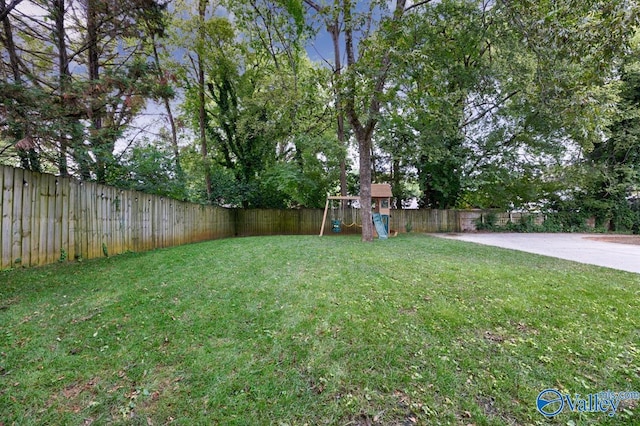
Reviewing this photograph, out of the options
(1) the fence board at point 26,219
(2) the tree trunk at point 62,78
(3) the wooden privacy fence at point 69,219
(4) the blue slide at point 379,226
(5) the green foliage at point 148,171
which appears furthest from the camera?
(4) the blue slide at point 379,226

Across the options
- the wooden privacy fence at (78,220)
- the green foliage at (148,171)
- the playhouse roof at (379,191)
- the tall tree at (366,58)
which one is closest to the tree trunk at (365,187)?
the tall tree at (366,58)

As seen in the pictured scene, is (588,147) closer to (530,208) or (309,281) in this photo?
(530,208)

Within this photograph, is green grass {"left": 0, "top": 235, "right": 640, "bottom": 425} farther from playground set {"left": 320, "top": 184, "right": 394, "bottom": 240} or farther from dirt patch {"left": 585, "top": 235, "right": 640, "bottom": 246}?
dirt patch {"left": 585, "top": 235, "right": 640, "bottom": 246}

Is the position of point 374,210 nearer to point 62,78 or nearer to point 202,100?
point 202,100

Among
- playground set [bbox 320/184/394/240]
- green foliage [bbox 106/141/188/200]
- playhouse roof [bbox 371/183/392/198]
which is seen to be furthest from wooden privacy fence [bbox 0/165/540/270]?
playhouse roof [bbox 371/183/392/198]

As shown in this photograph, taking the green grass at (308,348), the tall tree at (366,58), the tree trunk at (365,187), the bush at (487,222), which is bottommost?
the green grass at (308,348)

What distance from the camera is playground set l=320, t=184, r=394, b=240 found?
9.29 meters

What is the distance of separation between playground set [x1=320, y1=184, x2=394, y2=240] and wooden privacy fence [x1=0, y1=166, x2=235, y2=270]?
5.39m

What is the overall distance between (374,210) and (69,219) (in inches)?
344

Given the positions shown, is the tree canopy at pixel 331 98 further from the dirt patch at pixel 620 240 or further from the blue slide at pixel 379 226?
the dirt patch at pixel 620 240

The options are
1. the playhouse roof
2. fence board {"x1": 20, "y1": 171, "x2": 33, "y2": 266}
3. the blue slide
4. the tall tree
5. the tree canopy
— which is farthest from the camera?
the playhouse roof

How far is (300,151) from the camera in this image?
40.0 feet

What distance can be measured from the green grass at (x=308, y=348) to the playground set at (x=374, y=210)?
223 inches

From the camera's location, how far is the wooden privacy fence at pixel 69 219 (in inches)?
132
